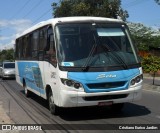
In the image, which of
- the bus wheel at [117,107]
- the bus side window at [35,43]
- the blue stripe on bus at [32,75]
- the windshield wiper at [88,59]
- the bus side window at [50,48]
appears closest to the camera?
the windshield wiper at [88,59]

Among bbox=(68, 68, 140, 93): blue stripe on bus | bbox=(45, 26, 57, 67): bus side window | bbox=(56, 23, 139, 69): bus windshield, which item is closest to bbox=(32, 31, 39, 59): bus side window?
bbox=(45, 26, 57, 67): bus side window

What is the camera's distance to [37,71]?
13.3 meters

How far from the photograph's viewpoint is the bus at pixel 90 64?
994 cm

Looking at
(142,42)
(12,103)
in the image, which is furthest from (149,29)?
(12,103)

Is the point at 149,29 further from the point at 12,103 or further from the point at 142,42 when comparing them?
the point at 12,103

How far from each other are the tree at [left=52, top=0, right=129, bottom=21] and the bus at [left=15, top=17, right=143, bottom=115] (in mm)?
27183

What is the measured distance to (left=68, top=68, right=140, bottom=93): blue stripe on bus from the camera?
9.87 m

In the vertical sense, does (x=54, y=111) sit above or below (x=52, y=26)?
below

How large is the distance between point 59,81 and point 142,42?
46739 mm

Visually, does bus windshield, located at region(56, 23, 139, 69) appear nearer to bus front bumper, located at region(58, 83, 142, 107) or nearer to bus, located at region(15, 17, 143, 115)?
bus, located at region(15, 17, 143, 115)

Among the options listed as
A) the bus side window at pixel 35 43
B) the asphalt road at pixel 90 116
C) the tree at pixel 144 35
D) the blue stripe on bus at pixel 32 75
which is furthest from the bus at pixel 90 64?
the tree at pixel 144 35

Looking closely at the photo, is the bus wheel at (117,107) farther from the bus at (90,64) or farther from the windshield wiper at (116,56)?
the windshield wiper at (116,56)

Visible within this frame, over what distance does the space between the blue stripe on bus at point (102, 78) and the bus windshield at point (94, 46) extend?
0.23 metres

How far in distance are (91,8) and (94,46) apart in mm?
29982
